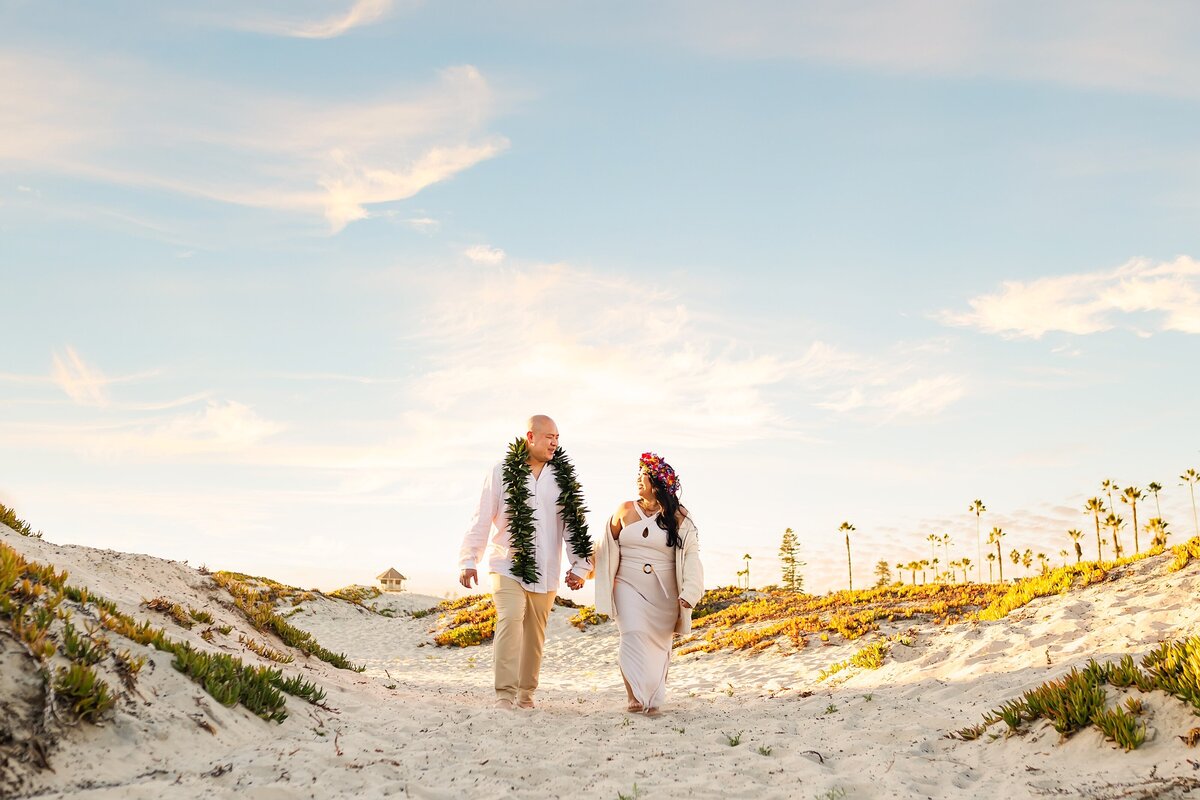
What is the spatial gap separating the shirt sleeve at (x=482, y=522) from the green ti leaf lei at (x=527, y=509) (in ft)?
0.47

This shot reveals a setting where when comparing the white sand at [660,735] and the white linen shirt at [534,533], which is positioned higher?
the white linen shirt at [534,533]

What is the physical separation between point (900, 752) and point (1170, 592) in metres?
7.48

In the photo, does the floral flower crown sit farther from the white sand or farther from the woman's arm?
the white sand

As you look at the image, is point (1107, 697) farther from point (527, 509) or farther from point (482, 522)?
point (482, 522)

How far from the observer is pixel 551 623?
2405cm

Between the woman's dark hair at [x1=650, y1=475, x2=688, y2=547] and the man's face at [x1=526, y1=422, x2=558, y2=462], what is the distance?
1.19 m

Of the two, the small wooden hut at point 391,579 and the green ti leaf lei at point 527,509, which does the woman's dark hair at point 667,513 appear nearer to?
the green ti leaf lei at point 527,509

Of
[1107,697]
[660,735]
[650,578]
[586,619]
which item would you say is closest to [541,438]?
[650,578]

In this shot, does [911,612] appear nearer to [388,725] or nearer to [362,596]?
[388,725]

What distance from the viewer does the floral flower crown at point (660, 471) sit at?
876 centimetres

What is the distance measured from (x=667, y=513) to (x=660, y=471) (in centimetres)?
48

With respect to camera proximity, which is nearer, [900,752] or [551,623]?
[900,752]

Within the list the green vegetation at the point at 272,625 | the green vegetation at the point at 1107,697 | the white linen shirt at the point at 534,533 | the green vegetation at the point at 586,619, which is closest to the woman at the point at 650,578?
the white linen shirt at the point at 534,533

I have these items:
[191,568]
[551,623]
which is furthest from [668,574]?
[551,623]
